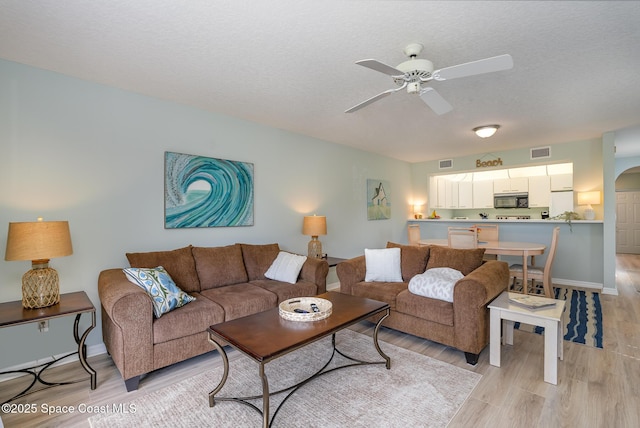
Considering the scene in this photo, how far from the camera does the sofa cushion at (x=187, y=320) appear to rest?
7.48ft

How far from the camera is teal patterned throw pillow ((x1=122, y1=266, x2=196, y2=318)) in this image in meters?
2.36

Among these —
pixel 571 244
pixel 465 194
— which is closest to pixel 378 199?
pixel 465 194

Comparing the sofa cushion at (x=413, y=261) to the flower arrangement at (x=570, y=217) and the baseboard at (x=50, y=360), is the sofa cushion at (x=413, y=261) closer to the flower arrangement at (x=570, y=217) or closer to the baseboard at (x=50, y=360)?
the baseboard at (x=50, y=360)

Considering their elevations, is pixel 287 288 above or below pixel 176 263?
below

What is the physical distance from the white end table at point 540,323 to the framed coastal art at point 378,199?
330 centimetres

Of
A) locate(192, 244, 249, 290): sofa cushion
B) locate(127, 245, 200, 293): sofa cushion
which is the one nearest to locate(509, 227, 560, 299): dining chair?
locate(192, 244, 249, 290): sofa cushion

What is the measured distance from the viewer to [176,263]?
298cm

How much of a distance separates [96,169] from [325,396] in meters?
2.78

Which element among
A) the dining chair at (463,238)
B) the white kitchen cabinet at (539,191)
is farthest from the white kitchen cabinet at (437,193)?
the dining chair at (463,238)

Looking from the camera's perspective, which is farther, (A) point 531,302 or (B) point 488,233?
(B) point 488,233

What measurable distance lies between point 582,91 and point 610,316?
104 inches

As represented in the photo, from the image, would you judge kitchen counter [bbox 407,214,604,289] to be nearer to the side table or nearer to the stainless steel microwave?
the stainless steel microwave

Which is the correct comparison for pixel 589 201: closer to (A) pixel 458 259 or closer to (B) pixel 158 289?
(A) pixel 458 259

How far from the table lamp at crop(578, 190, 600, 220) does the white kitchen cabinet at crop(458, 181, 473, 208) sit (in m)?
2.07
